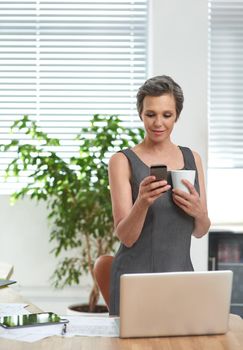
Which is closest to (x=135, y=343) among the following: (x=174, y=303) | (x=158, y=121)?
(x=174, y=303)

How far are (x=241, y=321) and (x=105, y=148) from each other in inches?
92.0

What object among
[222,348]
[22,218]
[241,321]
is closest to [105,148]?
[22,218]

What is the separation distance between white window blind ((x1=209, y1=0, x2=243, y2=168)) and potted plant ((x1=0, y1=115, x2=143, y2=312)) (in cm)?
62

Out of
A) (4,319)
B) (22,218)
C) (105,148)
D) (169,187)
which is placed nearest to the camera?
(4,319)

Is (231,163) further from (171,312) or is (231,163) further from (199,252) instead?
(171,312)

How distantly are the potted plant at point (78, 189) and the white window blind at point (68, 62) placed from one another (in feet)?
1.19

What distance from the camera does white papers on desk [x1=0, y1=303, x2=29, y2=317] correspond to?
9.85ft

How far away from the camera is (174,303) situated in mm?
2676

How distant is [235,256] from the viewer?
5.44 metres

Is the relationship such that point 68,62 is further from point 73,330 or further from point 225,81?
point 73,330

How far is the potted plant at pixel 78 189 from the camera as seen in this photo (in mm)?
5168

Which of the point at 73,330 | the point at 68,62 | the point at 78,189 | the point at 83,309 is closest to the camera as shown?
the point at 73,330

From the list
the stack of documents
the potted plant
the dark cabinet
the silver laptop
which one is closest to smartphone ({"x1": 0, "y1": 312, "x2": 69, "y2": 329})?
the stack of documents

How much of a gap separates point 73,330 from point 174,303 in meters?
0.37
